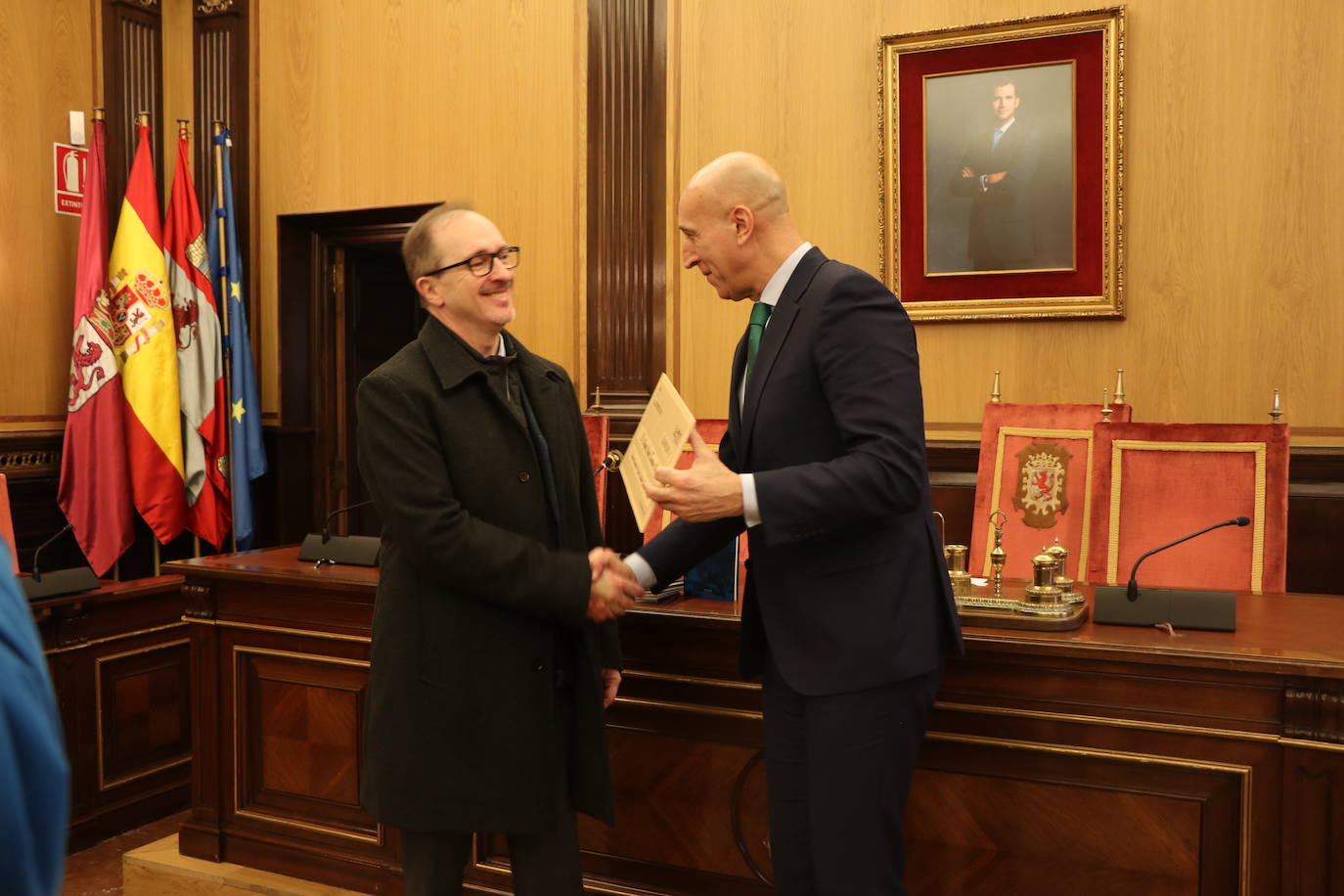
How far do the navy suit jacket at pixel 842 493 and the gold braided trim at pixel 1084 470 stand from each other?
5.26ft

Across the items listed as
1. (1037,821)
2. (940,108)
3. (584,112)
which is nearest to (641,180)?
(584,112)

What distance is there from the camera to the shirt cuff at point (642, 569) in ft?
7.36

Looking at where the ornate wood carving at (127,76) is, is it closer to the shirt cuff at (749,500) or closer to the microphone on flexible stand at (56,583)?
the microphone on flexible stand at (56,583)

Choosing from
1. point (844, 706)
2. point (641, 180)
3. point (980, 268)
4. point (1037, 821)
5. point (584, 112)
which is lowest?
point (1037, 821)

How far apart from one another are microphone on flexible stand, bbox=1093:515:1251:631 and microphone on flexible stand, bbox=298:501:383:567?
1950 millimetres

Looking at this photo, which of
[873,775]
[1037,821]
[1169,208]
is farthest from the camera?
[1169,208]

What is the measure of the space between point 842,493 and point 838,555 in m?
0.15

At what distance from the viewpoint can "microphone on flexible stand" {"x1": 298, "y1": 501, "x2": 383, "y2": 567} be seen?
10.5 feet

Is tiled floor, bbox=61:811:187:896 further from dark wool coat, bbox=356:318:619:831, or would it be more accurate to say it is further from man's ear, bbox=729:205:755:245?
man's ear, bbox=729:205:755:245

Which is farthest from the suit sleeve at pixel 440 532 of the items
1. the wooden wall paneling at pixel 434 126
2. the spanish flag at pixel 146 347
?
the spanish flag at pixel 146 347

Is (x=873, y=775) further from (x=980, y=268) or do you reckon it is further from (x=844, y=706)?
(x=980, y=268)

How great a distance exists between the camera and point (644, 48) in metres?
4.75

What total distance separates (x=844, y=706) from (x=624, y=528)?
2962 mm

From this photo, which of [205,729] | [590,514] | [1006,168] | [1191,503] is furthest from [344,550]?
[1006,168]
